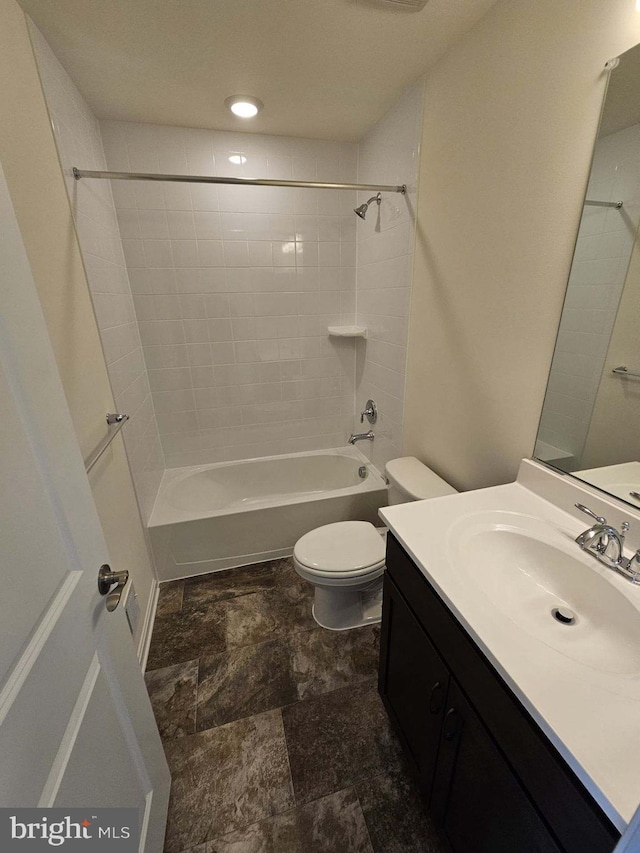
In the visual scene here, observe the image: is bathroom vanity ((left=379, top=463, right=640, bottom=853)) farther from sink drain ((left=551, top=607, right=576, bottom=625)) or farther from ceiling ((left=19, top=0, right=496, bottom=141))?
ceiling ((left=19, top=0, right=496, bottom=141))

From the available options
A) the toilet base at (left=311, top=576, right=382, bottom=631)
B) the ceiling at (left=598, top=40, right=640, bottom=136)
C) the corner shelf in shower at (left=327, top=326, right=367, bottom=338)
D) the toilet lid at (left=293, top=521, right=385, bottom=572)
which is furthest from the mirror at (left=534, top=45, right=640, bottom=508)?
the corner shelf in shower at (left=327, top=326, right=367, bottom=338)

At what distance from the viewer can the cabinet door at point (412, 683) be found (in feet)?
2.97

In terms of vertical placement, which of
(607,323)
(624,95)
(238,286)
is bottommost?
(607,323)

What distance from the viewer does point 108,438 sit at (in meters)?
1.39

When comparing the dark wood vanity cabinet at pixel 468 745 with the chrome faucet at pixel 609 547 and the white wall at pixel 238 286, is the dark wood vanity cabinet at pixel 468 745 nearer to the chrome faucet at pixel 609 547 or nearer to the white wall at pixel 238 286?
the chrome faucet at pixel 609 547

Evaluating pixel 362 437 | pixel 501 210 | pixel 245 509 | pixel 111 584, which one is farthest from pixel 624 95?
pixel 245 509

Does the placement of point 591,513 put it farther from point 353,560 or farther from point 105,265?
point 105,265

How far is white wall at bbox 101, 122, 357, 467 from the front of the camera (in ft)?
6.81

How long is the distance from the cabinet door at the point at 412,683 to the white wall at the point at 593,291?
27.6 inches

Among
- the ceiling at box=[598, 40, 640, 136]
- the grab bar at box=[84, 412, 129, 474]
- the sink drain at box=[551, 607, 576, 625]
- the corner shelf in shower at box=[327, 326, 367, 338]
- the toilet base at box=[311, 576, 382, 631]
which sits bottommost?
the toilet base at box=[311, 576, 382, 631]

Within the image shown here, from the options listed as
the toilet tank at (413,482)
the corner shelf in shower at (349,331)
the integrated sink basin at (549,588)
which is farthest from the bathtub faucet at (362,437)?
the integrated sink basin at (549,588)

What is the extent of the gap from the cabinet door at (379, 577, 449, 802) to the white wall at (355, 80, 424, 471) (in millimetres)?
1109

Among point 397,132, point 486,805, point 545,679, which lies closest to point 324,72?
point 397,132

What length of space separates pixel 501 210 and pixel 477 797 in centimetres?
163
